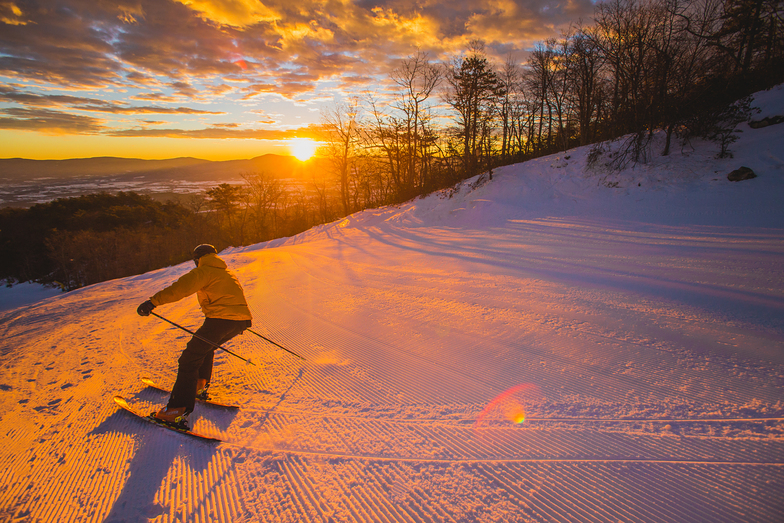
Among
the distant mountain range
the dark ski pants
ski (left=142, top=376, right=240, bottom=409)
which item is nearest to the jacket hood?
the dark ski pants

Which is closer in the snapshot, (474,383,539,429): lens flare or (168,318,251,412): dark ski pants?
(474,383,539,429): lens flare

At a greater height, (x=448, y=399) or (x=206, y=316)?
(x=206, y=316)

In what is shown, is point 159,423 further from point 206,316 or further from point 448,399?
point 448,399

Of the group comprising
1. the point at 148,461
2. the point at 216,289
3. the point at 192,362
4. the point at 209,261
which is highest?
the point at 209,261

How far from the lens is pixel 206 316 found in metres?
3.39

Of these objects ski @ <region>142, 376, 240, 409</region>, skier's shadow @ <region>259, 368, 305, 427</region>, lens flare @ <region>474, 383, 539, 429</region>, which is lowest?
ski @ <region>142, 376, 240, 409</region>

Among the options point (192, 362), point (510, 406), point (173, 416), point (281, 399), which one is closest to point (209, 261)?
point (192, 362)

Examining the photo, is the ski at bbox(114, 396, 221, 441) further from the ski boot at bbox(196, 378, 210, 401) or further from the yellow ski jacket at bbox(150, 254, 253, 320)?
the yellow ski jacket at bbox(150, 254, 253, 320)

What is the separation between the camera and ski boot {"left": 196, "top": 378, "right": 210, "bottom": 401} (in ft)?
11.2

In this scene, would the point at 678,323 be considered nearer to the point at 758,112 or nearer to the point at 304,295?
the point at 304,295

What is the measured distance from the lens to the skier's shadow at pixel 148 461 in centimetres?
219

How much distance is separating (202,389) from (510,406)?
332 centimetres

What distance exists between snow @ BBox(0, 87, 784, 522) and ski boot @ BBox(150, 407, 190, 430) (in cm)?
10

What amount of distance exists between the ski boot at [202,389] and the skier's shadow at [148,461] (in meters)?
0.44
